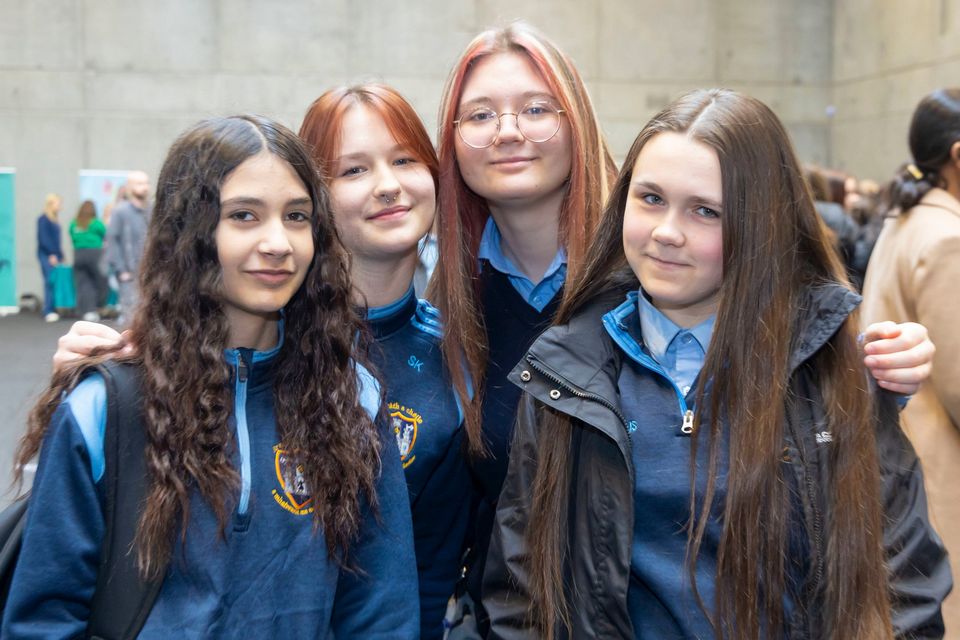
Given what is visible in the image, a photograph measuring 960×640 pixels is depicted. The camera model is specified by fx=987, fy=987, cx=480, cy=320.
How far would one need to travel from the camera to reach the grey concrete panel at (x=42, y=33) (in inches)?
557

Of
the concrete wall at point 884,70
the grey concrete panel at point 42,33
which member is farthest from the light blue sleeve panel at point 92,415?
the grey concrete panel at point 42,33

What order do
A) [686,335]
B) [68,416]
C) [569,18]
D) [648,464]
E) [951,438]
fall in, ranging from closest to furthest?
Answer: [68,416], [648,464], [686,335], [951,438], [569,18]

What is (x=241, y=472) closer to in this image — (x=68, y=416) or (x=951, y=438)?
(x=68, y=416)

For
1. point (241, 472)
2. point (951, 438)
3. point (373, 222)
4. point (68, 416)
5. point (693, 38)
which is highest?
point (693, 38)

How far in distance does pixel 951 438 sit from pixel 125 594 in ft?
8.20

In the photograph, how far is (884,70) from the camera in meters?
13.7

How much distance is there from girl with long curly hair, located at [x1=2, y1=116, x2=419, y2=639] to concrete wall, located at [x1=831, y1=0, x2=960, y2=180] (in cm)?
1192

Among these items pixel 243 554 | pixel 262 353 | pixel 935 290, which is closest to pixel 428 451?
pixel 262 353

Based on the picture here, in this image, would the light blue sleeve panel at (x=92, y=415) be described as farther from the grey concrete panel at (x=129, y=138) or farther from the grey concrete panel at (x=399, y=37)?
the grey concrete panel at (x=129, y=138)

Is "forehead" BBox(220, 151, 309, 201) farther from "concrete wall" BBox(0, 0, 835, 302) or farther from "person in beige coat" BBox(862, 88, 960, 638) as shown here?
"concrete wall" BBox(0, 0, 835, 302)

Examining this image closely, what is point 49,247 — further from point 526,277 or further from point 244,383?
point 244,383

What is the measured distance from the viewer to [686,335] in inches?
81.7

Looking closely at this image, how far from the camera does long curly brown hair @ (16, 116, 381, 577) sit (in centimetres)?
188

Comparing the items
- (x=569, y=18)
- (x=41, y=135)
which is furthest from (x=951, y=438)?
(x=41, y=135)
